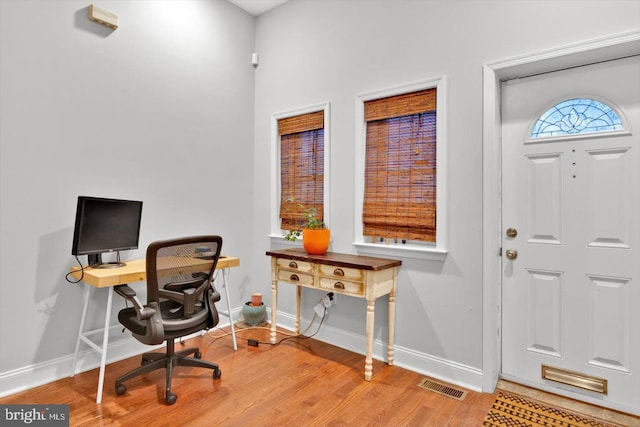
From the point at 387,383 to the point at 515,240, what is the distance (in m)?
1.32

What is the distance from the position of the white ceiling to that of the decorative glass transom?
107 inches

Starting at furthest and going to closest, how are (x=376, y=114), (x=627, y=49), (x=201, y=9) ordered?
(x=201, y=9) < (x=376, y=114) < (x=627, y=49)

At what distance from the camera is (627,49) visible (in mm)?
2072

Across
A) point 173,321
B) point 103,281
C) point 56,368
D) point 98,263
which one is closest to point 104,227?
point 98,263

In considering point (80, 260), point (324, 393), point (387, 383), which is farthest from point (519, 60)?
point (80, 260)

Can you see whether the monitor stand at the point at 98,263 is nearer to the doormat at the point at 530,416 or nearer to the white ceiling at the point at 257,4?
the doormat at the point at 530,416

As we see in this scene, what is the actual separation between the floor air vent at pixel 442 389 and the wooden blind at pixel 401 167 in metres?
1.00

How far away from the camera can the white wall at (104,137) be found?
7.91ft

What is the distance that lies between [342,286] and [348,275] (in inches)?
4.3

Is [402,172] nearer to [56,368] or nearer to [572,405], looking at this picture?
[572,405]

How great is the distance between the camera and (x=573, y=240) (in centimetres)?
232

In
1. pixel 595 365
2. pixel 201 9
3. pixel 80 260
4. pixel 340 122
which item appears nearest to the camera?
pixel 595 365

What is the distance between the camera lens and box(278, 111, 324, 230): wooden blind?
3.43 m

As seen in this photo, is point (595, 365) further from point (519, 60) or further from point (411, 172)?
point (519, 60)
